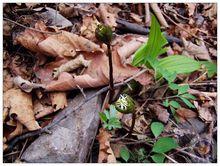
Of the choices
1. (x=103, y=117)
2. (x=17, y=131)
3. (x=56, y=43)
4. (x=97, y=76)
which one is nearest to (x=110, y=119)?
(x=103, y=117)

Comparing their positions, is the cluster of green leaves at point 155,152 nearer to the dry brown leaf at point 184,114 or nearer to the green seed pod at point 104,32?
the dry brown leaf at point 184,114

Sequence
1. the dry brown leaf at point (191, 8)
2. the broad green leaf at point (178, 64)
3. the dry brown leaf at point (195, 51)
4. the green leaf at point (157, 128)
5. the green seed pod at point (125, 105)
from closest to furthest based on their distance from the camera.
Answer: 1. the green seed pod at point (125, 105)
2. the green leaf at point (157, 128)
3. the broad green leaf at point (178, 64)
4. the dry brown leaf at point (195, 51)
5. the dry brown leaf at point (191, 8)

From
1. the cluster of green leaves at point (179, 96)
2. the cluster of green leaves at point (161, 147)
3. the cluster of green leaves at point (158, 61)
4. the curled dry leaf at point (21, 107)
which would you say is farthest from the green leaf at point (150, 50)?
the curled dry leaf at point (21, 107)

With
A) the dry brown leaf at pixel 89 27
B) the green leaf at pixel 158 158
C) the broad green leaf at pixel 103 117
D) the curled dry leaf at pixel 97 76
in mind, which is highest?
the dry brown leaf at pixel 89 27

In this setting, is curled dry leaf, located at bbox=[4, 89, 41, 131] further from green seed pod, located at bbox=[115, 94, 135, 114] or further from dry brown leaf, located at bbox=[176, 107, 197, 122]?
dry brown leaf, located at bbox=[176, 107, 197, 122]

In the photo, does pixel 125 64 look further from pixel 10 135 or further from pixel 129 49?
pixel 10 135

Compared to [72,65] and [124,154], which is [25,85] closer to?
[72,65]

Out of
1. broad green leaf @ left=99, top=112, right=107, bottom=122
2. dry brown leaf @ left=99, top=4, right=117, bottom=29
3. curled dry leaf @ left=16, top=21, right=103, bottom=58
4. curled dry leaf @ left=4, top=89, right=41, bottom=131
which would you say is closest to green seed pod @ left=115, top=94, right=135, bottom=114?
broad green leaf @ left=99, top=112, right=107, bottom=122
